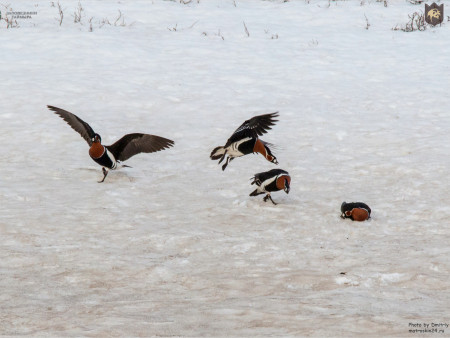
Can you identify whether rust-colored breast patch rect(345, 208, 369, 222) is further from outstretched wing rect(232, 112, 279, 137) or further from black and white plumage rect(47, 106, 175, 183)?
black and white plumage rect(47, 106, 175, 183)

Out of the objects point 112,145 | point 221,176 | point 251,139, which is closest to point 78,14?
point 112,145

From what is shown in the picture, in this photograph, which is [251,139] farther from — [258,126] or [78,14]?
[78,14]

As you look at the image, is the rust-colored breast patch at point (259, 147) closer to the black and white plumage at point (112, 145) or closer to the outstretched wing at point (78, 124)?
the black and white plumage at point (112, 145)

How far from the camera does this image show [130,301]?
4535 millimetres

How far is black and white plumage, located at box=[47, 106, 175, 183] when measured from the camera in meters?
8.15

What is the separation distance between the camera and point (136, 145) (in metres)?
8.52

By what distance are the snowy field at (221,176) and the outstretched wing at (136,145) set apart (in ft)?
1.29

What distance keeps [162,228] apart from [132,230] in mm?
307

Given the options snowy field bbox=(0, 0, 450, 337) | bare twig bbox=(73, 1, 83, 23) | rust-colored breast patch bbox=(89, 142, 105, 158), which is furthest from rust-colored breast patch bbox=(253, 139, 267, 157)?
bare twig bbox=(73, 1, 83, 23)

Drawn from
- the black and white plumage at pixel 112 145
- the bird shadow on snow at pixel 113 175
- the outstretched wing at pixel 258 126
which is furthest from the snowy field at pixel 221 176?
the outstretched wing at pixel 258 126

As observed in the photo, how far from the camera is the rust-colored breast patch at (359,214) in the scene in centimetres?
677

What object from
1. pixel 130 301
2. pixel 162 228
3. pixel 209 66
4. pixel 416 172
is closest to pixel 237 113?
pixel 209 66

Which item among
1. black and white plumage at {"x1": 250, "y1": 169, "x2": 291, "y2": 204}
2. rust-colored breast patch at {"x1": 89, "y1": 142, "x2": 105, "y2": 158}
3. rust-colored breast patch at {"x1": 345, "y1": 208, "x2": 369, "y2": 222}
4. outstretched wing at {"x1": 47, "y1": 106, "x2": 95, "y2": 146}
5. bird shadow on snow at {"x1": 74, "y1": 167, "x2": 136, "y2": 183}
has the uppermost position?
outstretched wing at {"x1": 47, "y1": 106, "x2": 95, "y2": 146}

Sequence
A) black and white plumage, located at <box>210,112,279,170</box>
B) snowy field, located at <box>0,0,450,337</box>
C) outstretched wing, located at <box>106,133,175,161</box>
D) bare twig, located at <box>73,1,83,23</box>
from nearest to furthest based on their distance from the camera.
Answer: snowy field, located at <box>0,0,450,337</box>
black and white plumage, located at <box>210,112,279,170</box>
outstretched wing, located at <box>106,133,175,161</box>
bare twig, located at <box>73,1,83,23</box>
